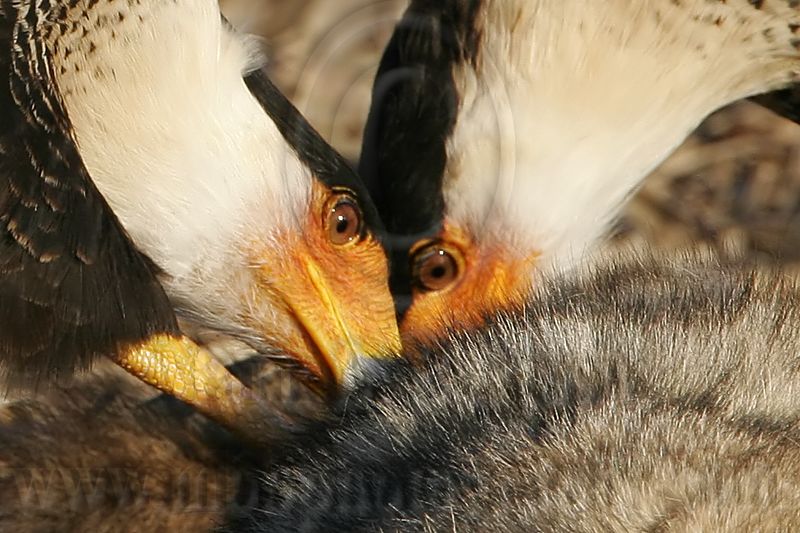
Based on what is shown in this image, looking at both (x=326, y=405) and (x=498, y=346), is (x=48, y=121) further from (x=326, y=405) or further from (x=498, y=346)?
(x=498, y=346)

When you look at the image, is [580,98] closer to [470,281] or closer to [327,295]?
[470,281]

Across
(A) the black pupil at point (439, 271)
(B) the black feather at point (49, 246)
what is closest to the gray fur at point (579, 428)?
(B) the black feather at point (49, 246)

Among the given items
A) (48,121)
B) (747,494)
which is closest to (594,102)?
(48,121)

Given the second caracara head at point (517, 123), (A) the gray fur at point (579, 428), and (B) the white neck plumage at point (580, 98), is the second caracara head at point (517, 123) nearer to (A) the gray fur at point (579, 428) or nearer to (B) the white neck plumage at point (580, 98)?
(B) the white neck plumage at point (580, 98)

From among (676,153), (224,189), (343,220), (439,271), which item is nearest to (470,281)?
(439,271)

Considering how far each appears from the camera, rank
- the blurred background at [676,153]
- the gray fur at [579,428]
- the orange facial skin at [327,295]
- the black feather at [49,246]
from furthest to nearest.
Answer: the blurred background at [676,153], the orange facial skin at [327,295], the black feather at [49,246], the gray fur at [579,428]

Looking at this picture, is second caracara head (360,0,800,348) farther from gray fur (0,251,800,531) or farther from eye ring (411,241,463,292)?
gray fur (0,251,800,531)
